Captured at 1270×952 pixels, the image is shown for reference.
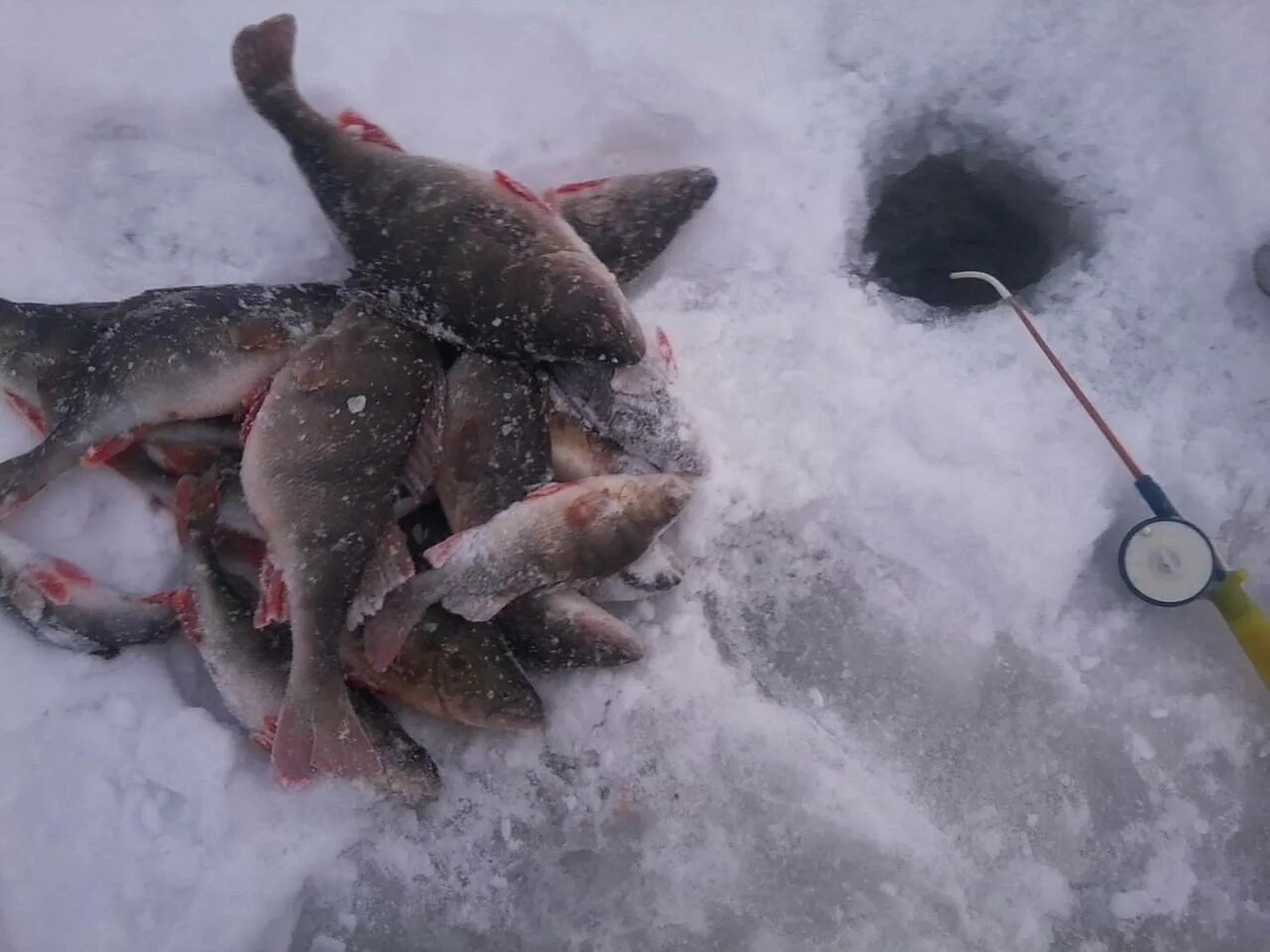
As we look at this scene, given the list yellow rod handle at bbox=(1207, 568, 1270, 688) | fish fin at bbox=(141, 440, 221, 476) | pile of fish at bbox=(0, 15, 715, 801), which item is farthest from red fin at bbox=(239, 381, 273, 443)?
yellow rod handle at bbox=(1207, 568, 1270, 688)

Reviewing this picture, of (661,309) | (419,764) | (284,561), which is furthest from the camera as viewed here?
(661,309)

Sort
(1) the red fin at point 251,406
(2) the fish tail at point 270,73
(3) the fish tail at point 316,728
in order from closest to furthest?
1. (3) the fish tail at point 316,728
2. (1) the red fin at point 251,406
3. (2) the fish tail at point 270,73

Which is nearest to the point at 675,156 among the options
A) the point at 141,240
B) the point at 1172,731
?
the point at 141,240

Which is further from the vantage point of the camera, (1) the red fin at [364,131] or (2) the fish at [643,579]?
(1) the red fin at [364,131]

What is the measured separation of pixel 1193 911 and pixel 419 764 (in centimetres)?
214

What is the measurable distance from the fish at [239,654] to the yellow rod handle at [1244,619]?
220 centimetres

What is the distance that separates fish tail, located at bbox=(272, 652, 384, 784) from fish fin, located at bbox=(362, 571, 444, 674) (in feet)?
0.36

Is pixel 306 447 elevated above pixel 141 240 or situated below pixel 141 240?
below

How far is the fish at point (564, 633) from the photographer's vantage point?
244 cm

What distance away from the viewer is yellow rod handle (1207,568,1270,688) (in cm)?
234

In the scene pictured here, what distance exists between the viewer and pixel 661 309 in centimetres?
283

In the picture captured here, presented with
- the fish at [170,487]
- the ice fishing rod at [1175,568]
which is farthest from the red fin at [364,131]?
the ice fishing rod at [1175,568]

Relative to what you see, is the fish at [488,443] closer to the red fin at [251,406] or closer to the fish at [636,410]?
the fish at [636,410]

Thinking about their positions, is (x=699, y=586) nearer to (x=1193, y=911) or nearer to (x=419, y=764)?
(x=419, y=764)
